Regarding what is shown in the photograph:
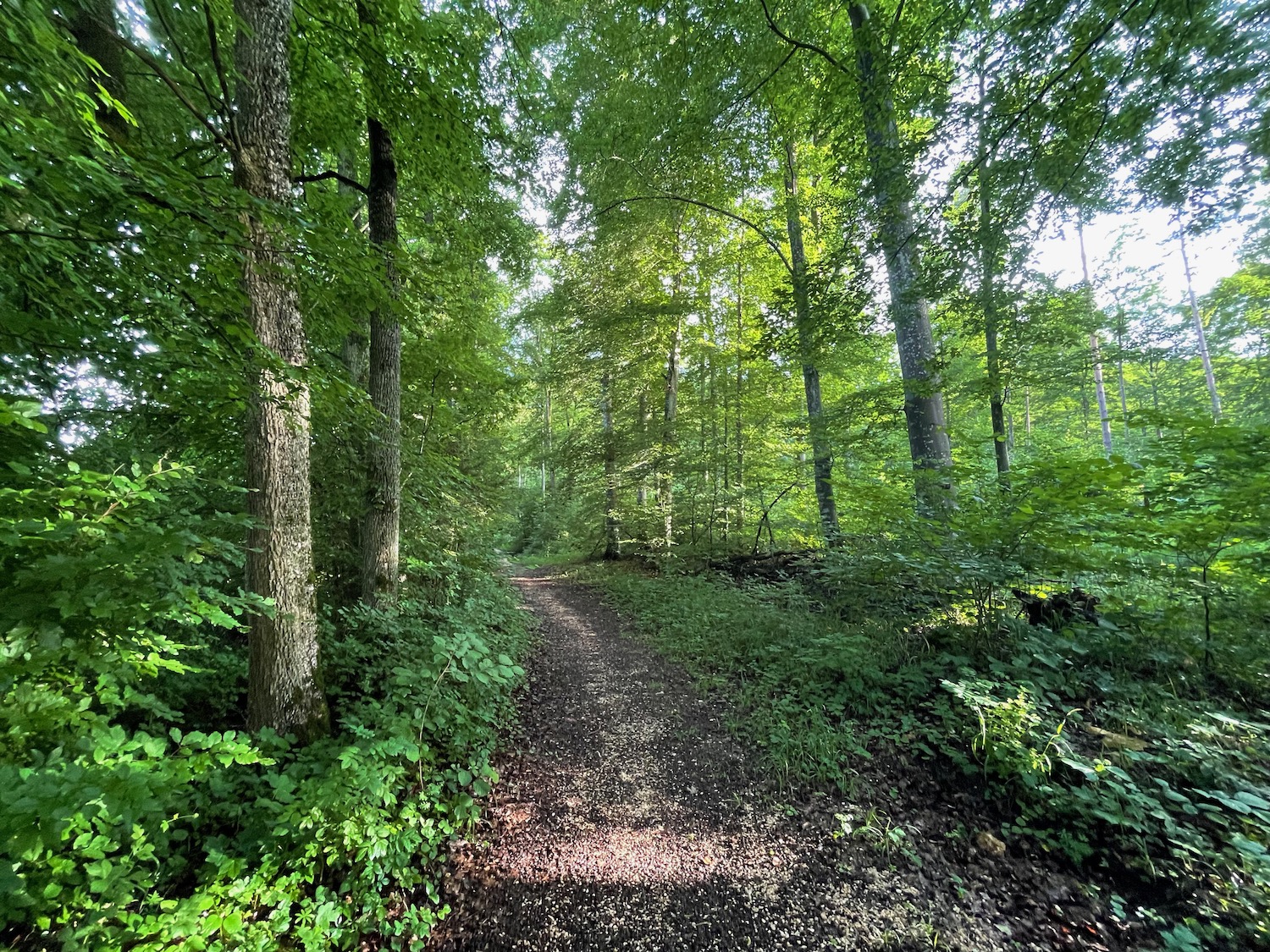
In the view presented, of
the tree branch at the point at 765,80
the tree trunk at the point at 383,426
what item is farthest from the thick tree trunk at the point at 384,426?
the tree branch at the point at 765,80

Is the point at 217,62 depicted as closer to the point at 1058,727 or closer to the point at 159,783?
the point at 159,783

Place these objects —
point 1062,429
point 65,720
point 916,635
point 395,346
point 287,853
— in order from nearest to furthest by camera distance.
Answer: point 65,720 → point 287,853 → point 916,635 → point 395,346 → point 1062,429

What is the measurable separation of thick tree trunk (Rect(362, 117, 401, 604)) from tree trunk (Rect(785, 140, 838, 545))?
211 inches

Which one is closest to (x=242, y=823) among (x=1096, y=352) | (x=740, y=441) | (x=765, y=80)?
(x=765, y=80)

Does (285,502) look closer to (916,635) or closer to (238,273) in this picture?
(238,273)

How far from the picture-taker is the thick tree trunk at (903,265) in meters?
5.11

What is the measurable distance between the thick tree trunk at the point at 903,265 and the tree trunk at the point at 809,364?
1143mm

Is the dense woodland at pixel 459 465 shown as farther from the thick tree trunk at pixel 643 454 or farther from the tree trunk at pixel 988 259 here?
the thick tree trunk at pixel 643 454

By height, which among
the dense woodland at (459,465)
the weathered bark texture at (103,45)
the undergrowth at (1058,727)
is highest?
the weathered bark texture at (103,45)

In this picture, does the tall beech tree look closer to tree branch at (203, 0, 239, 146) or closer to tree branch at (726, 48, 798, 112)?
tree branch at (203, 0, 239, 146)

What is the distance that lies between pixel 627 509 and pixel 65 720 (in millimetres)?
11341

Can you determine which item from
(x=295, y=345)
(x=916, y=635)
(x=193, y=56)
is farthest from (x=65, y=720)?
(x=916, y=635)

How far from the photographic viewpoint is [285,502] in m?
3.39

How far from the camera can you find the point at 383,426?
16.1ft
